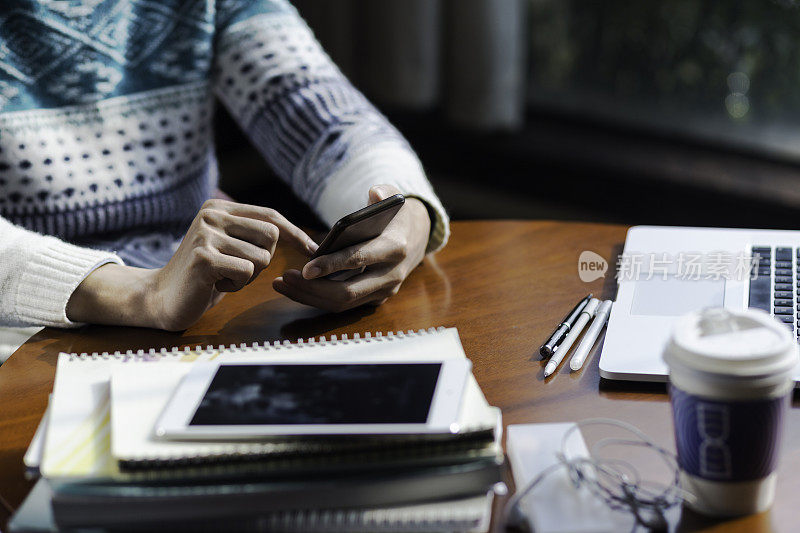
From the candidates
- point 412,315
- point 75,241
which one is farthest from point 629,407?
point 75,241

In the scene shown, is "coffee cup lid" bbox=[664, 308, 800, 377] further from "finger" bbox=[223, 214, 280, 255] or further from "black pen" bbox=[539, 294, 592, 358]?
"finger" bbox=[223, 214, 280, 255]

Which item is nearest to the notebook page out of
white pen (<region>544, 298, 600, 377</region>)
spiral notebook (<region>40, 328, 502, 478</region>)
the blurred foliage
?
spiral notebook (<region>40, 328, 502, 478</region>)

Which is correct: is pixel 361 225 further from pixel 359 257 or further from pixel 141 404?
pixel 141 404

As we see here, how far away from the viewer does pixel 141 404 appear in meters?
0.54

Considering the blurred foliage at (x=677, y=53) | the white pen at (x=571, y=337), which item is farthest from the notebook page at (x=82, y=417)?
the blurred foliage at (x=677, y=53)

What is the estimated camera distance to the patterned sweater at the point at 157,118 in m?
1.01

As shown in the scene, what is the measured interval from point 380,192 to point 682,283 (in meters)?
0.32

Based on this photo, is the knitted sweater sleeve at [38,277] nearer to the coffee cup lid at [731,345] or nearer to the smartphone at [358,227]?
the smartphone at [358,227]

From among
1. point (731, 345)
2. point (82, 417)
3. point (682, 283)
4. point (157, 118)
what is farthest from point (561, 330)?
point (157, 118)

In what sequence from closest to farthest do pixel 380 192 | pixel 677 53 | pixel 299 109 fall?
pixel 380 192
pixel 299 109
pixel 677 53

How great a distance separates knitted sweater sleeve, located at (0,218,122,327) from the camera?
825 millimetres

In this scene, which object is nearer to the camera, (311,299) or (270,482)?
(270,482)

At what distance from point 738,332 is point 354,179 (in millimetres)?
613

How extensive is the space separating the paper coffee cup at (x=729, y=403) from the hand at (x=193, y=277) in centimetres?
44
